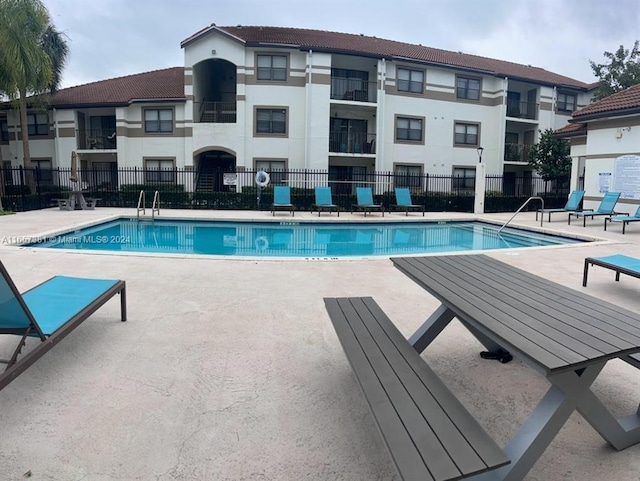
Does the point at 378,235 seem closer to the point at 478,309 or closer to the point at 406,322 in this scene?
the point at 406,322

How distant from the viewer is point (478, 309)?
2.58 meters

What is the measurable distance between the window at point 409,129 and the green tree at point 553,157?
21.5 feet

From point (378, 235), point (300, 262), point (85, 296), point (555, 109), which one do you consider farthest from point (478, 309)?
point (555, 109)

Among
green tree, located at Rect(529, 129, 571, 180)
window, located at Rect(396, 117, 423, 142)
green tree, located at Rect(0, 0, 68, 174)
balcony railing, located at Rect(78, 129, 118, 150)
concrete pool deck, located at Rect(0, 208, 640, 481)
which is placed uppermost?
green tree, located at Rect(0, 0, 68, 174)

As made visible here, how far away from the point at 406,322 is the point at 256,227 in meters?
11.2

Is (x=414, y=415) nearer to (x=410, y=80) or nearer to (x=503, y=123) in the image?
(x=410, y=80)

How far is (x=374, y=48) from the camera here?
82.9 ft

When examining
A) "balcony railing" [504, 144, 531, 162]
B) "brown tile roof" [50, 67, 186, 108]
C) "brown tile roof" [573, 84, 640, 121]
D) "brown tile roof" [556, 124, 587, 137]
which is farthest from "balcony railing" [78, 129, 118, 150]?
"balcony railing" [504, 144, 531, 162]

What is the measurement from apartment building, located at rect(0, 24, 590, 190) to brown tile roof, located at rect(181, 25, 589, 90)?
0.39 feet

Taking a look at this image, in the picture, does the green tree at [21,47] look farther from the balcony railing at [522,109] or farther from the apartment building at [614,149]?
the balcony railing at [522,109]

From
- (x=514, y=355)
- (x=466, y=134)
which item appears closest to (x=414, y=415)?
(x=514, y=355)

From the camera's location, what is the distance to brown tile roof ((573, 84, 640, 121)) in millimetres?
14169

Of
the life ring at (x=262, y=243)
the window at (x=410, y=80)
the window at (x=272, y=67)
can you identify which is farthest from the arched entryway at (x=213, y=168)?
the life ring at (x=262, y=243)

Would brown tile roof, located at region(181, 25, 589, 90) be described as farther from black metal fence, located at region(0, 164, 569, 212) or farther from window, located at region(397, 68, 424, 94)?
black metal fence, located at region(0, 164, 569, 212)
